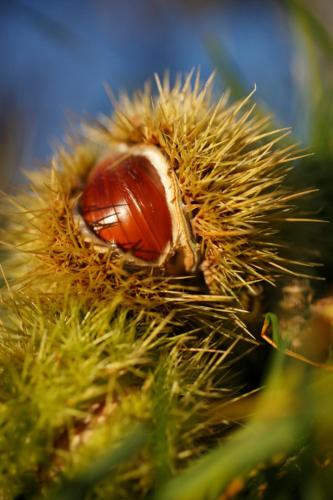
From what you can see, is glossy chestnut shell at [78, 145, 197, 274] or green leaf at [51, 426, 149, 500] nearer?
green leaf at [51, 426, 149, 500]

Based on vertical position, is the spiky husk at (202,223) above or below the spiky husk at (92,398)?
above

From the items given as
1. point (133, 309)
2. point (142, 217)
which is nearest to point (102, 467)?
point (133, 309)

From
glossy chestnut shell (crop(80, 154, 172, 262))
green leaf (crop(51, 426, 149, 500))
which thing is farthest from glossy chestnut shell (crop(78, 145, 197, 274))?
green leaf (crop(51, 426, 149, 500))

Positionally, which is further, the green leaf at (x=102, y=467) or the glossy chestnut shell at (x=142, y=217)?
the glossy chestnut shell at (x=142, y=217)

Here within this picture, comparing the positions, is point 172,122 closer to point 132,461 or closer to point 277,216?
point 277,216

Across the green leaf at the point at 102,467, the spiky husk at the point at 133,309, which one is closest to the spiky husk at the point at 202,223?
the spiky husk at the point at 133,309

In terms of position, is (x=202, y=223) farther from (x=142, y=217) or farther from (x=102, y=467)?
(x=102, y=467)

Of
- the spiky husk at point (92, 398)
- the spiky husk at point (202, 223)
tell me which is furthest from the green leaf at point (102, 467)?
the spiky husk at point (202, 223)

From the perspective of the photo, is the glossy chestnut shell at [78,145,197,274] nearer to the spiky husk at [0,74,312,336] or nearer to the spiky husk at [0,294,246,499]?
the spiky husk at [0,74,312,336]

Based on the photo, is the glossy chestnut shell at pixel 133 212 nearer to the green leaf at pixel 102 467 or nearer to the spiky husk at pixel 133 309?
the spiky husk at pixel 133 309
